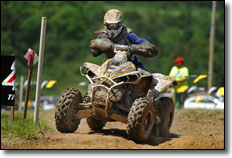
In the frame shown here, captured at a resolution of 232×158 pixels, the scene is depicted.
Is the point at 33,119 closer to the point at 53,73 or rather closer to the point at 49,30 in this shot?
the point at 53,73

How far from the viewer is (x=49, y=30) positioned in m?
62.6

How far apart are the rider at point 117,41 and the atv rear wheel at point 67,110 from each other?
1038mm

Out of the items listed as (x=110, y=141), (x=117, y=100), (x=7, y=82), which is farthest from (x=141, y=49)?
(x=7, y=82)

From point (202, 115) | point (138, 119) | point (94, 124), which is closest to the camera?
point (138, 119)

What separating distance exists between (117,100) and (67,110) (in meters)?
0.98


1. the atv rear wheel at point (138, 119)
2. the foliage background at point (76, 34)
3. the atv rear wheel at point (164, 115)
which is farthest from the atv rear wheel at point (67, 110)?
the foliage background at point (76, 34)

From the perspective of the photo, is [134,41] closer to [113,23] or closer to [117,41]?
[117,41]

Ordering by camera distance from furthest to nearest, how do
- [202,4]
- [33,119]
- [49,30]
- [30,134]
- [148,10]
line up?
1. [148,10]
2. [49,30]
3. [202,4]
4. [33,119]
5. [30,134]

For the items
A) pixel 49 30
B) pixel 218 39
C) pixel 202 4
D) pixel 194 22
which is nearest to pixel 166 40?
pixel 194 22

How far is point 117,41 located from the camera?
31.6ft

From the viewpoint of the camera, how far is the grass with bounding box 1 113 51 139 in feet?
27.2

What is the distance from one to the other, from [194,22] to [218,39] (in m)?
12.5

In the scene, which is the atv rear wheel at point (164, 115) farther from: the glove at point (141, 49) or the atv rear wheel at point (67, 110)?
the atv rear wheel at point (67, 110)

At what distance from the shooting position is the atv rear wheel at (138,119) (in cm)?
837
